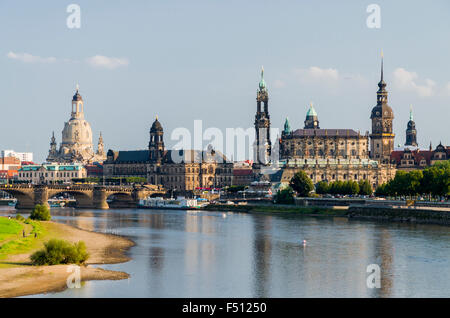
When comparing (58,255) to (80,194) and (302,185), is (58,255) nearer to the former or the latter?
(302,185)

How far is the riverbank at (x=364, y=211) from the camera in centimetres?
10225

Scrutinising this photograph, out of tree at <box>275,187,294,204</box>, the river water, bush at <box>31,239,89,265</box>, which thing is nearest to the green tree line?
the river water

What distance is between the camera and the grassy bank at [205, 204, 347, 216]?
435ft

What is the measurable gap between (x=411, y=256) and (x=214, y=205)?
4077 inches

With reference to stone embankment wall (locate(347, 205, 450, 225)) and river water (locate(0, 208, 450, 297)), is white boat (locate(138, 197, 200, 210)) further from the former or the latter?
river water (locate(0, 208, 450, 297))

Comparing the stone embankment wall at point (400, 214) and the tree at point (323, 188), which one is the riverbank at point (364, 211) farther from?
the tree at point (323, 188)

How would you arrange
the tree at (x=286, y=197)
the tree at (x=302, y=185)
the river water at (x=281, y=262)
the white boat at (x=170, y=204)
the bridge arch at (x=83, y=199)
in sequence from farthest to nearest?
the bridge arch at (x=83, y=199), the white boat at (x=170, y=204), the tree at (x=302, y=185), the tree at (x=286, y=197), the river water at (x=281, y=262)

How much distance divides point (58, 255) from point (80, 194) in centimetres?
12311


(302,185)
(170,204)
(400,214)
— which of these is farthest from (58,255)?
(170,204)

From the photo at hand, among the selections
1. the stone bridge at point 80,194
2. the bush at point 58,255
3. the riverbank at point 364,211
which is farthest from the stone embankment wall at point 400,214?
the stone bridge at point 80,194

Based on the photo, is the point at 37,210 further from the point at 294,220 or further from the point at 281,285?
the point at 281,285

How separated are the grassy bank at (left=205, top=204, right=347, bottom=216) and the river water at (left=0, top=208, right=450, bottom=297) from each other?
2594cm

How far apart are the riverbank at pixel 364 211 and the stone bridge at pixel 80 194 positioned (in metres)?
27.3
